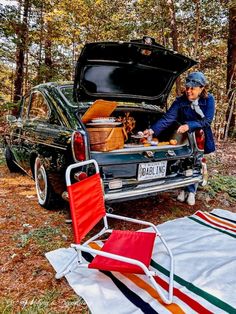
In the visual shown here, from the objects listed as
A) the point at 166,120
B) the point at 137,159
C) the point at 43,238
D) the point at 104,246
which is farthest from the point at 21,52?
the point at 104,246

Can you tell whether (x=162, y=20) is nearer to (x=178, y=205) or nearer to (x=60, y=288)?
(x=178, y=205)

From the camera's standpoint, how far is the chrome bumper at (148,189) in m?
2.93

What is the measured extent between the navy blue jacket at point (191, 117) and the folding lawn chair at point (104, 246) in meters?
1.78

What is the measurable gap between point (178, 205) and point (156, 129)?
1137 millimetres

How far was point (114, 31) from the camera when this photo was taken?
35.8 ft

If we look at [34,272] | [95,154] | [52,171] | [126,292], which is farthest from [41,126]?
[126,292]

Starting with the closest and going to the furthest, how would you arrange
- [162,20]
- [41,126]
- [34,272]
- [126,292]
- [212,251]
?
[126,292], [34,272], [212,251], [41,126], [162,20]

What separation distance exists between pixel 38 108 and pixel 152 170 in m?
1.91

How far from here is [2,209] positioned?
152 inches

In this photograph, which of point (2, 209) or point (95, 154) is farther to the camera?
point (2, 209)

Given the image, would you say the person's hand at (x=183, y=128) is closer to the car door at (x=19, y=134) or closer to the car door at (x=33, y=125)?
the car door at (x=33, y=125)

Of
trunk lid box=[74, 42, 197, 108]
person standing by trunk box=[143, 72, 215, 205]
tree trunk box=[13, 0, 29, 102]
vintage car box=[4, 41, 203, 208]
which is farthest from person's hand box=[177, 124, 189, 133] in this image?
tree trunk box=[13, 0, 29, 102]

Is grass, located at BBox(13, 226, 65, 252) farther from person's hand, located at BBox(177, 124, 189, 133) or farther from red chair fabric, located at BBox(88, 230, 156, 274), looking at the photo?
person's hand, located at BBox(177, 124, 189, 133)

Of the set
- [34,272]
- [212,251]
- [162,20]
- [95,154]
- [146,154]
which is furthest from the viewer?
[162,20]
